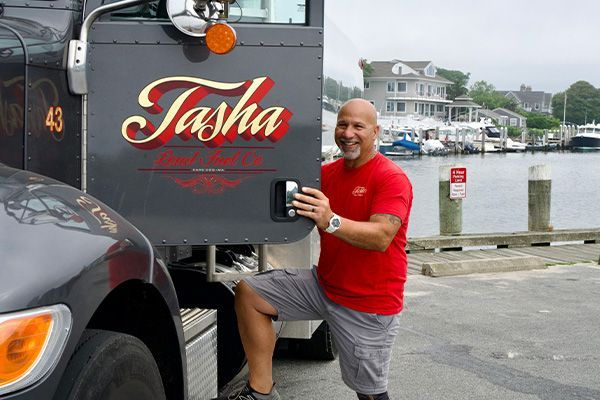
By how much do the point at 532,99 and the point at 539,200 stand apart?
178 metres

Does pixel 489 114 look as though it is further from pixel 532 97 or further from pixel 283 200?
pixel 283 200

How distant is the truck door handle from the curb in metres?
7.55

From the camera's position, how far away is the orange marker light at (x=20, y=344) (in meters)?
2.14

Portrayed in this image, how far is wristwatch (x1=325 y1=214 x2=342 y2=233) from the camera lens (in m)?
3.78

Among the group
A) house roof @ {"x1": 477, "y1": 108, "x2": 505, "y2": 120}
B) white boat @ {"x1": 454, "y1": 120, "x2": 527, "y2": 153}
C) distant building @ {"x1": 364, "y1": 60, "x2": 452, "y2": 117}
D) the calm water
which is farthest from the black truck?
house roof @ {"x1": 477, "y1": 108, "x2": 505, "y2": 120}

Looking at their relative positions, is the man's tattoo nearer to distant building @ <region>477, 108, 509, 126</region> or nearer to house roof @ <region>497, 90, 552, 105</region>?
distant building @ <region>477, 108, 509, 126</region>

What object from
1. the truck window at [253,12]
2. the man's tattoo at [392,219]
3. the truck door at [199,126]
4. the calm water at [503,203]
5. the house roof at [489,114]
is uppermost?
the house roof at [489,114]

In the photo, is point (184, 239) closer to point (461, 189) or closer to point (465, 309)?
point (465, 309)

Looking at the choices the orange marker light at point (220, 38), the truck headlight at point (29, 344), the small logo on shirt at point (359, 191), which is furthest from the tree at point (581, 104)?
the truck headlight at point (29, 344)

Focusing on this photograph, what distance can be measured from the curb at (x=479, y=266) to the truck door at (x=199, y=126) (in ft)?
25.0

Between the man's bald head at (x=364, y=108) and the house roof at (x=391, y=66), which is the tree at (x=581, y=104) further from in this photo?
the man's bald head at (x=364, y=108)

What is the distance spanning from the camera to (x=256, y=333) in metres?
4.15

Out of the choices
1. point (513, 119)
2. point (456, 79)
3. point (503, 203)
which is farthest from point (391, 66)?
point (503, 203)

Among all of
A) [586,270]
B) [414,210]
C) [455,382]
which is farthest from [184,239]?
[414,210]
